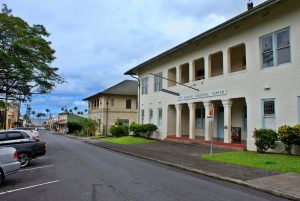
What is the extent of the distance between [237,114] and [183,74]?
885cm

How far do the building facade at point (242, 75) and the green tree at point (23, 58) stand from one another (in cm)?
1038

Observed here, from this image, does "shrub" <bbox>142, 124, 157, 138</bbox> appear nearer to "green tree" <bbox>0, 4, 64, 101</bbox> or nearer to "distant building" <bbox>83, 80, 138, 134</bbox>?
"green tree" <bbox>0, 4, 64, 101</bbox>

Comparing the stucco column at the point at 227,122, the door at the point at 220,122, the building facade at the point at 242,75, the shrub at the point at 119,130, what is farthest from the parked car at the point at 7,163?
the shrub at the point at 119,130

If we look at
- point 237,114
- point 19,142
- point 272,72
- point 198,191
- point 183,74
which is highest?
point 183,74

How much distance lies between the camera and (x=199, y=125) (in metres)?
28.2

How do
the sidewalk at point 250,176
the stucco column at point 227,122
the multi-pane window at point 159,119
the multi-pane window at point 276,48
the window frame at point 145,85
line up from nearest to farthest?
the sidewalk at point 250,176 < the multi-pane window at point 276,48 < the stucco column at point 227,122 < the multi-pane window at point 159,119 < the window frame at point 145,85

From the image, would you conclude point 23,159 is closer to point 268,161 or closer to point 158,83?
point 268,161

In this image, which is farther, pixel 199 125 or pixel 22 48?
pixel 199 125

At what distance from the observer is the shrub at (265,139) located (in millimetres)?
16203

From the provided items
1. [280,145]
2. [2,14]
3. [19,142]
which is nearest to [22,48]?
[2,14]

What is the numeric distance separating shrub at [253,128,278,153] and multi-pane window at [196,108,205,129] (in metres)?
10.6

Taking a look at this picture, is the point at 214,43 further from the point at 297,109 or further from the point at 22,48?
the point at 22,48

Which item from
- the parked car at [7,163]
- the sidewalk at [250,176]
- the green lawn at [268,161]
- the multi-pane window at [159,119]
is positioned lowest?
the sidewalk at [250,176]

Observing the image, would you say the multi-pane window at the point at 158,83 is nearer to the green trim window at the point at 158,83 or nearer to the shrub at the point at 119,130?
the green trim window at the point at 158,83
